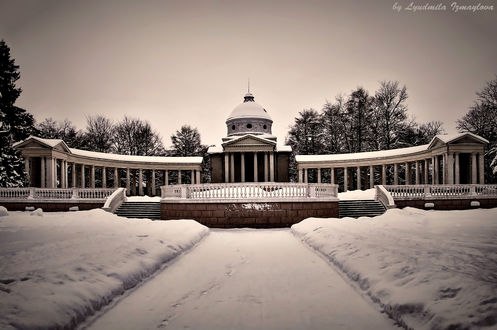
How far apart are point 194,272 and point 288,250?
3.72 meters

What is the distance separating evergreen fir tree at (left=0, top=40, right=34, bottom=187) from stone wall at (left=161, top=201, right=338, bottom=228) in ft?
55.5

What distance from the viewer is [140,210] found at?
843 inches

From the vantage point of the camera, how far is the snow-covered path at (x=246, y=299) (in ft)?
14.9

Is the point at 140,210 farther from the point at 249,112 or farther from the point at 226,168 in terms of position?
the point at 249,112

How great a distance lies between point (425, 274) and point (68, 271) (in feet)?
21.2

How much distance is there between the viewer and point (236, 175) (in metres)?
39.4

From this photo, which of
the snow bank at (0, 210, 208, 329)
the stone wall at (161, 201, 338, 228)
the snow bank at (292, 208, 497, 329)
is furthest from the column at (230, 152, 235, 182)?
the snow bank at (292, 208, 497, 329)

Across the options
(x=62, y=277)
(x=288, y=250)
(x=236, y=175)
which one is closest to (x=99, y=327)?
(x=62, y=277)

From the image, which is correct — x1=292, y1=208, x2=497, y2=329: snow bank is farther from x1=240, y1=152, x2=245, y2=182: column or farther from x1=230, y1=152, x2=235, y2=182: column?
x1=230, y1=152, x2=235, y2=182: column

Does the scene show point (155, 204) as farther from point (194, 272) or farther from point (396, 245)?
point (396, 245)

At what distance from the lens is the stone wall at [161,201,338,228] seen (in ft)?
55.9

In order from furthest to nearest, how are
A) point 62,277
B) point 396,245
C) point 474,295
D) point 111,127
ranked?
1. point 111,127
2. point 396,245
3. point 62,277
4. point 474,295

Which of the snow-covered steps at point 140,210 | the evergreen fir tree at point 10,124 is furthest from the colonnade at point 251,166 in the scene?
the evergreen fir tree at point 10,124

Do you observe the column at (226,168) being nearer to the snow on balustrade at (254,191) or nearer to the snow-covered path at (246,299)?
the snow on balustrade at (254,191)
